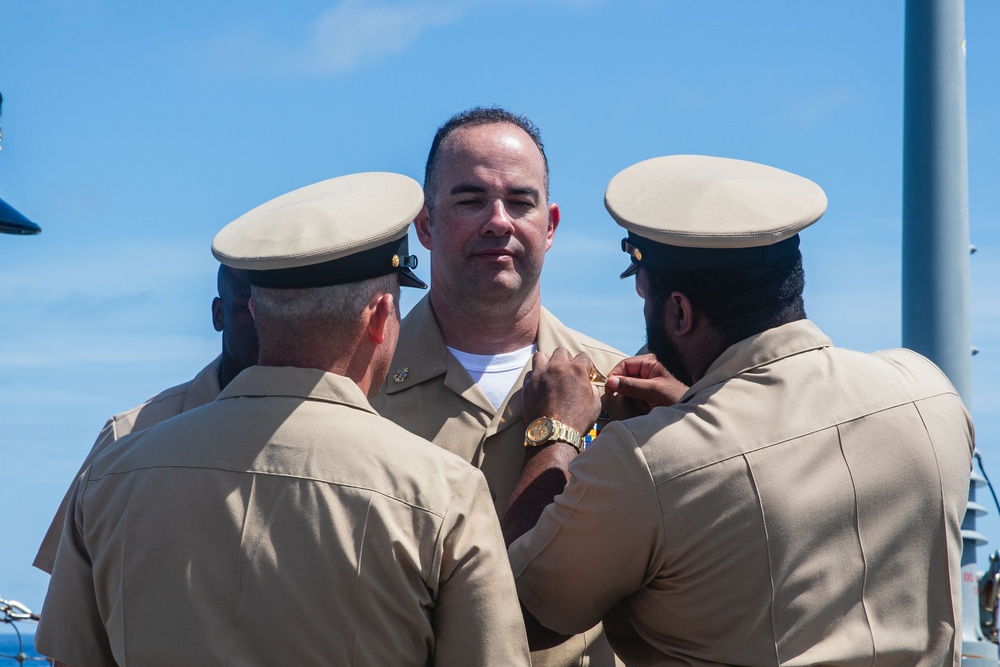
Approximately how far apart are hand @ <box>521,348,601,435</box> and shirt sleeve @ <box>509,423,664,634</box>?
0.64m

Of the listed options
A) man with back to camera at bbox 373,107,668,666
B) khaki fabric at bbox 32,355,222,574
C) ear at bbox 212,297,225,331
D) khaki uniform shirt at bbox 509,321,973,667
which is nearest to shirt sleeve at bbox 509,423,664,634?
khaki uniform shirt at bbox 509,321,973,667

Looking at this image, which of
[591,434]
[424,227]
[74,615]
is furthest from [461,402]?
[74,615]

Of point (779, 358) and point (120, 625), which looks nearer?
point (120, 625)

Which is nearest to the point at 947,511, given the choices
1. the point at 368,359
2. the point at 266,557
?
the point at 368,359

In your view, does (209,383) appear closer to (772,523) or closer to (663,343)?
(663,343)

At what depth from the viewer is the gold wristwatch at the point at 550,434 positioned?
3.98 m

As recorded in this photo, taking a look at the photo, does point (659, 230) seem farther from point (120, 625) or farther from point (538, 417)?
point (120, 625)

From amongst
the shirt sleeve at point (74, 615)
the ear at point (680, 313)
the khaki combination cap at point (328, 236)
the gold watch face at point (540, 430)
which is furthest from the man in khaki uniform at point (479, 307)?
the shirt sleeve at point (74, 615)

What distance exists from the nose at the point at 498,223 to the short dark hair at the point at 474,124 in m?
0.31

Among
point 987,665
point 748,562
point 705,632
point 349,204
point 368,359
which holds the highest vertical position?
point 349,204

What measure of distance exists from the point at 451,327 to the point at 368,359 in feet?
5.00

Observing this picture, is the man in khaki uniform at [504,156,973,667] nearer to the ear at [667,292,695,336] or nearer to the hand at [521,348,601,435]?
the ear at [667,292,695,336]

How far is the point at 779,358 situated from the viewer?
11.3 feet

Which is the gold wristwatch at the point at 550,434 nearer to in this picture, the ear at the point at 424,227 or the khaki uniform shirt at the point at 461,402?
the khaki uniform shirt at the point at 461,402
